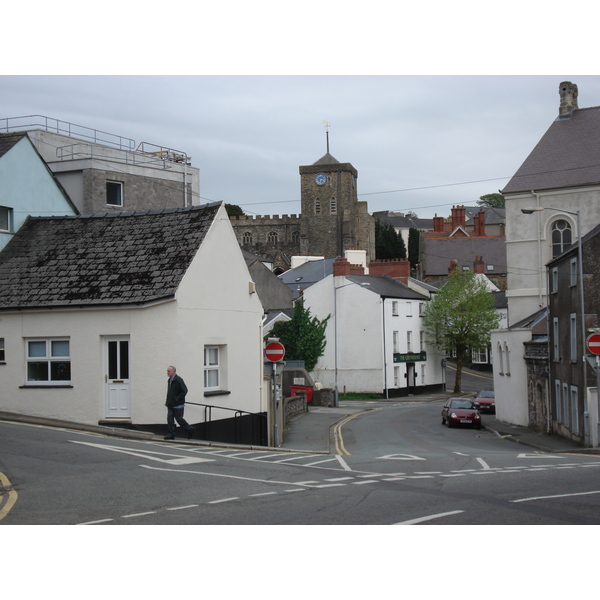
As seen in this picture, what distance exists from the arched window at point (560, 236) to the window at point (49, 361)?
32664 mm

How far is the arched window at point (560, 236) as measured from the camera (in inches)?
1800

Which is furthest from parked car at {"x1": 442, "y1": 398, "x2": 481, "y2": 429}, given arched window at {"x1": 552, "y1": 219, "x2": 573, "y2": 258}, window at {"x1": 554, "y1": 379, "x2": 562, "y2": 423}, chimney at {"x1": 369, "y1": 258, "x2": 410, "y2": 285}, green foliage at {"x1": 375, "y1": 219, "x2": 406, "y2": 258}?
green foliage at {"x1": 375, "y1": 219, "x2": 406, "y2": 258}

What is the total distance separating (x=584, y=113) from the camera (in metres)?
48.2

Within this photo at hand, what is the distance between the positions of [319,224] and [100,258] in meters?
106

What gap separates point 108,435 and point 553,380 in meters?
20.5

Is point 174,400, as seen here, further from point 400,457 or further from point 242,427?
point 400,457

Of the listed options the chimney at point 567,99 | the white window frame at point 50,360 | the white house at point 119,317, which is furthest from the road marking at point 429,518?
the chimney at point 567,99

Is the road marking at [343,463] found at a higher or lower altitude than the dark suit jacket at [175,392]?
lower

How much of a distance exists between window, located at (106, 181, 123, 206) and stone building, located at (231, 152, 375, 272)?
86.2 meters

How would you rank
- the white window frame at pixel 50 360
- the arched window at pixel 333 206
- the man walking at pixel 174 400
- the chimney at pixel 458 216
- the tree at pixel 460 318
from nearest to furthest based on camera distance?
the man walking at pixel 174 400 < the white window frame at pixel 50 360 < the tree at pixel 460 318 < the chimney at pixel 458 216 < the arched window at pixel 333 206

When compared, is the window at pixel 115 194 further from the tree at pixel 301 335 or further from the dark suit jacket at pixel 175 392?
the tree at pixel 301 335

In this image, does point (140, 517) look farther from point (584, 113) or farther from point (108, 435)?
point (584, 113)

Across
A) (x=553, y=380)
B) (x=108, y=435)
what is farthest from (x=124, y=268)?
(x=553, y=380)

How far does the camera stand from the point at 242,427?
24.2m
